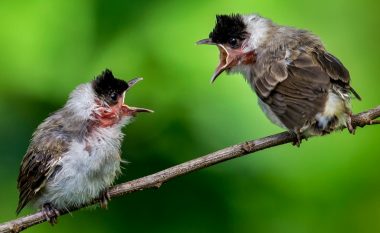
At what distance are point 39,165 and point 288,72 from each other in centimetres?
127

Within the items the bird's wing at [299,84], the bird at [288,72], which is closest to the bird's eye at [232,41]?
the bird at [288,72]

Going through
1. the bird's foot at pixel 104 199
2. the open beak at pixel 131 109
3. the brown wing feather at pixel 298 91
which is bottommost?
the bird's foot at pixel 104 199

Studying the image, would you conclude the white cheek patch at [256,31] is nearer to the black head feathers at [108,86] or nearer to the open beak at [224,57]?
the open beak at [224,57]

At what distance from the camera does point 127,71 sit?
2723 millimetres

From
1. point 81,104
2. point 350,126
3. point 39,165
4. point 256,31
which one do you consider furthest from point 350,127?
point 39,165

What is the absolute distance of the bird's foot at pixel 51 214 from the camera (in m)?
2.69

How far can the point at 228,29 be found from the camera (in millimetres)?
3229

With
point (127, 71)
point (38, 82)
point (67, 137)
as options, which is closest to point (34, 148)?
point (67, 137)

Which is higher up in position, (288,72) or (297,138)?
(288,72)

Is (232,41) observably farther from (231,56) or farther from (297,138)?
(297,138)

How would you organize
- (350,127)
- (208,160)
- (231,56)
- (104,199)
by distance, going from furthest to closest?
(231,56)
(104,199)
(350,127)
(208,160)

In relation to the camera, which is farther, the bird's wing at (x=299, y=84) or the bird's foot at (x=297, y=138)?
the bird's wing at (x=299, y=84)

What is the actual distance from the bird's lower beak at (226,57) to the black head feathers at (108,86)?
0.44 metres

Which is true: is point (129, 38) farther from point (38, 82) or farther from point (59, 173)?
point (59, 173)
